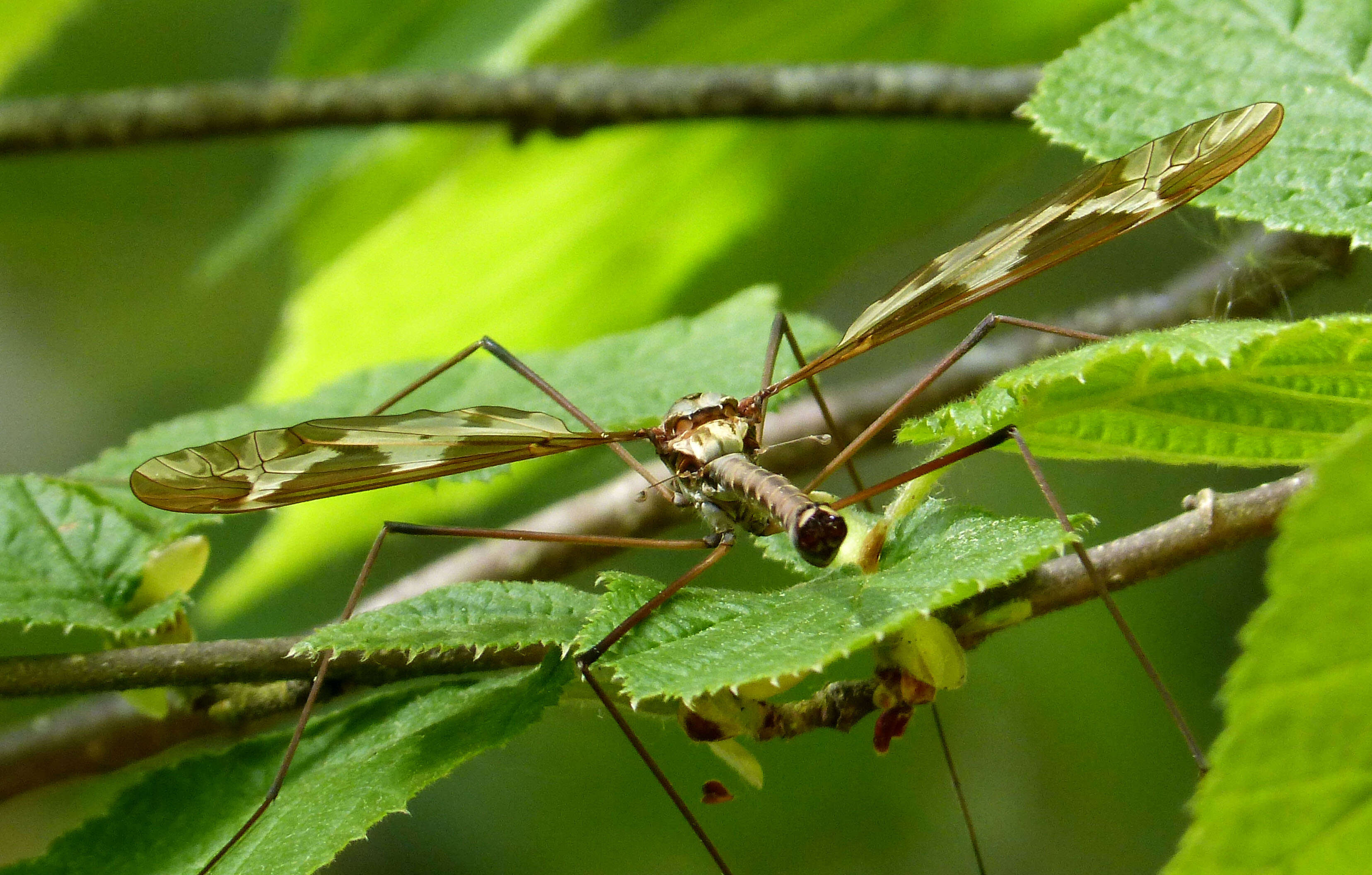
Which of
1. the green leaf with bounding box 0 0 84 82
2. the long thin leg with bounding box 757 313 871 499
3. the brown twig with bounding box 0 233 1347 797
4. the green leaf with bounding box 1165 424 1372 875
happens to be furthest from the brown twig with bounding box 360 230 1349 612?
the green leaf with bounding box 1165 424 1372 875

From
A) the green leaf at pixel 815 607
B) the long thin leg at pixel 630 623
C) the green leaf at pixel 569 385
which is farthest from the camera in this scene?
the green leaf at pixel 569 385

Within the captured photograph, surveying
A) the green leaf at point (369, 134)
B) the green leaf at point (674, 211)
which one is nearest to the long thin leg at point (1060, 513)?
the green leaf at point (674, 211)

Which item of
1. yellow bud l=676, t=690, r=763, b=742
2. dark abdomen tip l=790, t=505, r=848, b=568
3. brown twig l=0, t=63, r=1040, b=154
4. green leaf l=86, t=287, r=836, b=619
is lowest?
yellow bud l=676, t=690, r=763, b=742

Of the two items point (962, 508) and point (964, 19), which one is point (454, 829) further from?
point (962, 508)

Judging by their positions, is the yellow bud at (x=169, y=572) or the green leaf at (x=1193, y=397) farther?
the yellow bud at (x=169, y=572)

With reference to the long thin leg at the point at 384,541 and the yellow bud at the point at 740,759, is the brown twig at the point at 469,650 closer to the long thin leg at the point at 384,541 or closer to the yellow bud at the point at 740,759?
the long thin leg at the point at 384,541

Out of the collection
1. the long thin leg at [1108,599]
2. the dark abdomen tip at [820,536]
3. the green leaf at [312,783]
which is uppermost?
the green leaf at [312,783]

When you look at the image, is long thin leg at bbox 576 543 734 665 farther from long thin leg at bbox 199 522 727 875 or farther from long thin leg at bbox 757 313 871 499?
long thin leg at bbox 757 313 871 499
